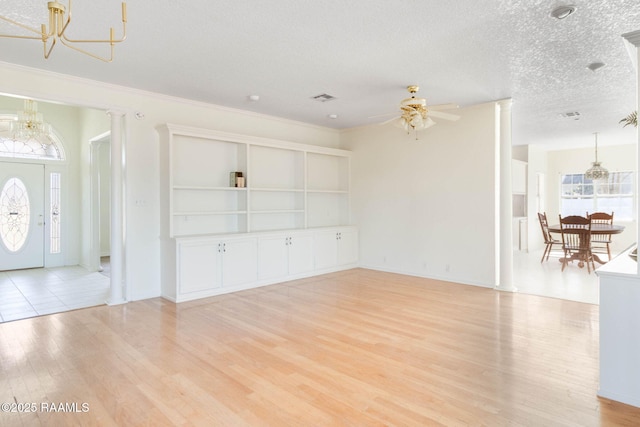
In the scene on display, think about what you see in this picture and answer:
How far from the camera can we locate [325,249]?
6.77 metres

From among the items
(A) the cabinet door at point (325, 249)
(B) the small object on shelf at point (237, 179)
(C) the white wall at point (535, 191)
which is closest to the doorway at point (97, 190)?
(B) the small object on shelf at point (237, 179)

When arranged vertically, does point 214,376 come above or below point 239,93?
below

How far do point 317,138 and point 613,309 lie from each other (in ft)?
18.8

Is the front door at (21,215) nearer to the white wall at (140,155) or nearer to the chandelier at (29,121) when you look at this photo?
the chandelier at (29,121)

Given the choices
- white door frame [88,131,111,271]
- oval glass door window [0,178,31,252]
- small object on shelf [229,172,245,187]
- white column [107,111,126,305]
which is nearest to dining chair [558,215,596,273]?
small object on shelf [229,172,245,187]

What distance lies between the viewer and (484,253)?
5.58 metres

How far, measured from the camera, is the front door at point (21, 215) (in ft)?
22.8

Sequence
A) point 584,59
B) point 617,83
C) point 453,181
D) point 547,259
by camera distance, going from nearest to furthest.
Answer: point 584,59 < point 617,83 < point 453,181 < point 547,259

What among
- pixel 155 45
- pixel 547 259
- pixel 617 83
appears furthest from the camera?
pixel 547 259

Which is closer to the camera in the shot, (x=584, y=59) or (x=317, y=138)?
(x=584, y=59)

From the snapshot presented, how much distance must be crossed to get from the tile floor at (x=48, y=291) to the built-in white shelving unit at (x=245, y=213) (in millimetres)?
1178

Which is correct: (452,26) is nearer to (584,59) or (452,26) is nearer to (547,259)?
(584,59)

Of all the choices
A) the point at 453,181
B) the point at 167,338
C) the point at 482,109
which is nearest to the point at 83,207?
the point at 167,338

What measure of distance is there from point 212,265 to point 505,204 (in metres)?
4.46
